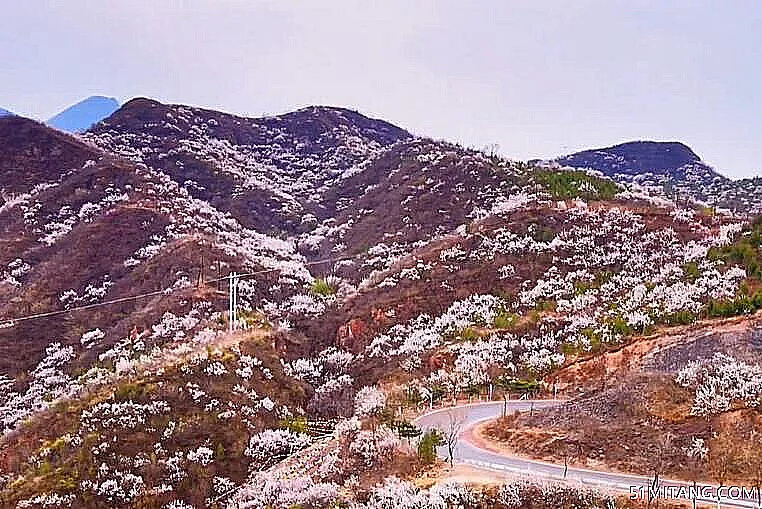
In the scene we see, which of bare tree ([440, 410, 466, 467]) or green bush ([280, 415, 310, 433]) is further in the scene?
green bush ([280, 415, 310, 433])

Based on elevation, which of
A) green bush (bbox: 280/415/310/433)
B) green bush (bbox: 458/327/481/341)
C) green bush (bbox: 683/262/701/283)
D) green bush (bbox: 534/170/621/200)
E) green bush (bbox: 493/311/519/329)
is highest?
green bush (bbox: 534/170/621/200)

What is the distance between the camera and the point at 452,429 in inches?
854

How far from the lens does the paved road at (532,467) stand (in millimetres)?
15232

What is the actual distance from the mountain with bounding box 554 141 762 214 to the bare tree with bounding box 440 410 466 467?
67.8 metres

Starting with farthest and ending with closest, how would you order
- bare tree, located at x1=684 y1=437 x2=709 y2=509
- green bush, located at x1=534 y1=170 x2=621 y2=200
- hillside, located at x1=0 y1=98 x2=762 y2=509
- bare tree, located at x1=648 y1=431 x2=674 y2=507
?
1. green bush, located at x1=534 y1=170 x2=621 y2=200
2. hillside, located at x1=0 y1=98 x2=762 y2=509
3. bare tree, located at x1=648 y1=431 x2=674 y2=507
4. bare tree, located at x1=684 y1=437 x2=709 y2=509

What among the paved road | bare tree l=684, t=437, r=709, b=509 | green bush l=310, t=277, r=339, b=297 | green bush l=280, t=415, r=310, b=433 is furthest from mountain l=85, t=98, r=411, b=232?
bare tree l=684, t=437, r=709, b=509

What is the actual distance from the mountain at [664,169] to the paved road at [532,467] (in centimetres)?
6763

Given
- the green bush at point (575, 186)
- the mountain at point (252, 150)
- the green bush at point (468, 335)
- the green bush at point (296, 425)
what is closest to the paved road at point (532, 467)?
the green bush at point (296, 425)

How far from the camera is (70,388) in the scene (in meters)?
33.3

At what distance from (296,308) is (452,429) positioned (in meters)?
23.0

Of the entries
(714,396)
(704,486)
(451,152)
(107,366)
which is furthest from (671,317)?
(451,152)

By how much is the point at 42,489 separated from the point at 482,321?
20476 millimetres

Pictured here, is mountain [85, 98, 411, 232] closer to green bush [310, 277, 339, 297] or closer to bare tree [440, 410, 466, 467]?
green bush [310, 277, 339, 297]

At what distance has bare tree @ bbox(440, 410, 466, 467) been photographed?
19625 mm
